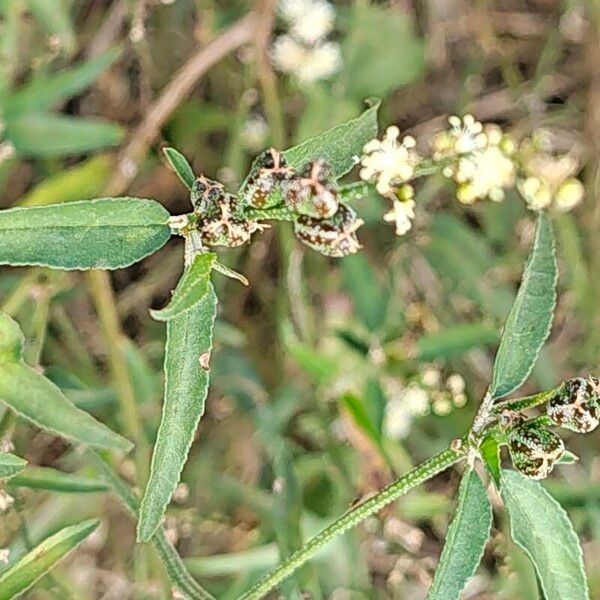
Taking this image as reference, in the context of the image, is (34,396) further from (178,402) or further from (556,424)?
(556,424)

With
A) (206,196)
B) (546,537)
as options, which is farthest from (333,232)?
(546,537)

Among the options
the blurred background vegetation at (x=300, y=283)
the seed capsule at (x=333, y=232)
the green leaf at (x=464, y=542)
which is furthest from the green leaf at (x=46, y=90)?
the green leaf at (x=464, y=542)

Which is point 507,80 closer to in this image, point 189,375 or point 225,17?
point 225,17

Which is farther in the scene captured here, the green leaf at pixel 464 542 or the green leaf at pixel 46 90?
the green leaf at pixel 46 90

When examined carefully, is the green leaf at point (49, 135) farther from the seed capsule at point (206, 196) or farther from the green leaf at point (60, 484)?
the seed capsule at point (206, 196)

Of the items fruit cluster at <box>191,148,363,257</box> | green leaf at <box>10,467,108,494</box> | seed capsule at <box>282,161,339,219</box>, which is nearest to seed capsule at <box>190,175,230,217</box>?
fruit cluster at <box>191,148,363,257</box>

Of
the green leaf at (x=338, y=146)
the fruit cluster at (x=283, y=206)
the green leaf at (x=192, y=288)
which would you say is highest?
the fruit cluster at (x=283, y=206)

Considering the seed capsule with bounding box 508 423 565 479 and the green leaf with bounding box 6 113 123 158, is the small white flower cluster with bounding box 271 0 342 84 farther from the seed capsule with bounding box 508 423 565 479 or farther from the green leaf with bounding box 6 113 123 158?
the seed capsule with bounding box 508 423 565 479
